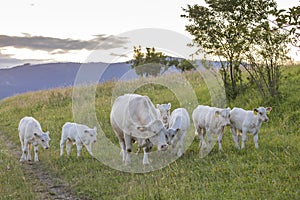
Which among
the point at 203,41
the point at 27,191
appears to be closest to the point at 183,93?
the point at 203,41

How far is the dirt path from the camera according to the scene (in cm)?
1043

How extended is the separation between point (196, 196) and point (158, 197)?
31.2 inches

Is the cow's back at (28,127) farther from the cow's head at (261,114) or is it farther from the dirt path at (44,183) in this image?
the cow's head at (261,114)

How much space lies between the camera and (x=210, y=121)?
13945 millimetres

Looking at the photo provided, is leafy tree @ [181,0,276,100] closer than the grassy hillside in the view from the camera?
No

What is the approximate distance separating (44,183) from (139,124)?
3.13 m

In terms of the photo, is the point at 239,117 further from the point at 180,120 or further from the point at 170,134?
the point at 170,134

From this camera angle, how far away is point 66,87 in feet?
122

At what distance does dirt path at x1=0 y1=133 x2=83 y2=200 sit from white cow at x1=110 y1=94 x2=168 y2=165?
2374 mm

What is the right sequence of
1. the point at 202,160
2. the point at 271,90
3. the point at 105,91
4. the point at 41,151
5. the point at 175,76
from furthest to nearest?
the point at 105,91 → the point at 175,76 → the point at 271,90 → the point at 41,151 → the point at 202,160

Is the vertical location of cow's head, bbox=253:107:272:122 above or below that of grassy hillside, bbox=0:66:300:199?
above

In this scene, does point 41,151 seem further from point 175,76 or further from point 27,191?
point 175,76

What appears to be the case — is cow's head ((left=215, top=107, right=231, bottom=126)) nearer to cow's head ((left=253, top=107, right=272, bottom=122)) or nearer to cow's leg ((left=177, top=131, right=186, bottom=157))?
cow's head ((left=253, top=107, right=272, bottom=122))

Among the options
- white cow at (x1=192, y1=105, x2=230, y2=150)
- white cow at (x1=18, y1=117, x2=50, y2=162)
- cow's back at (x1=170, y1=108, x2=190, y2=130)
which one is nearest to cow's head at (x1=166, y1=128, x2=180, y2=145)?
cow's back at (x1=170, y1=108, x2=190, y2=130)
